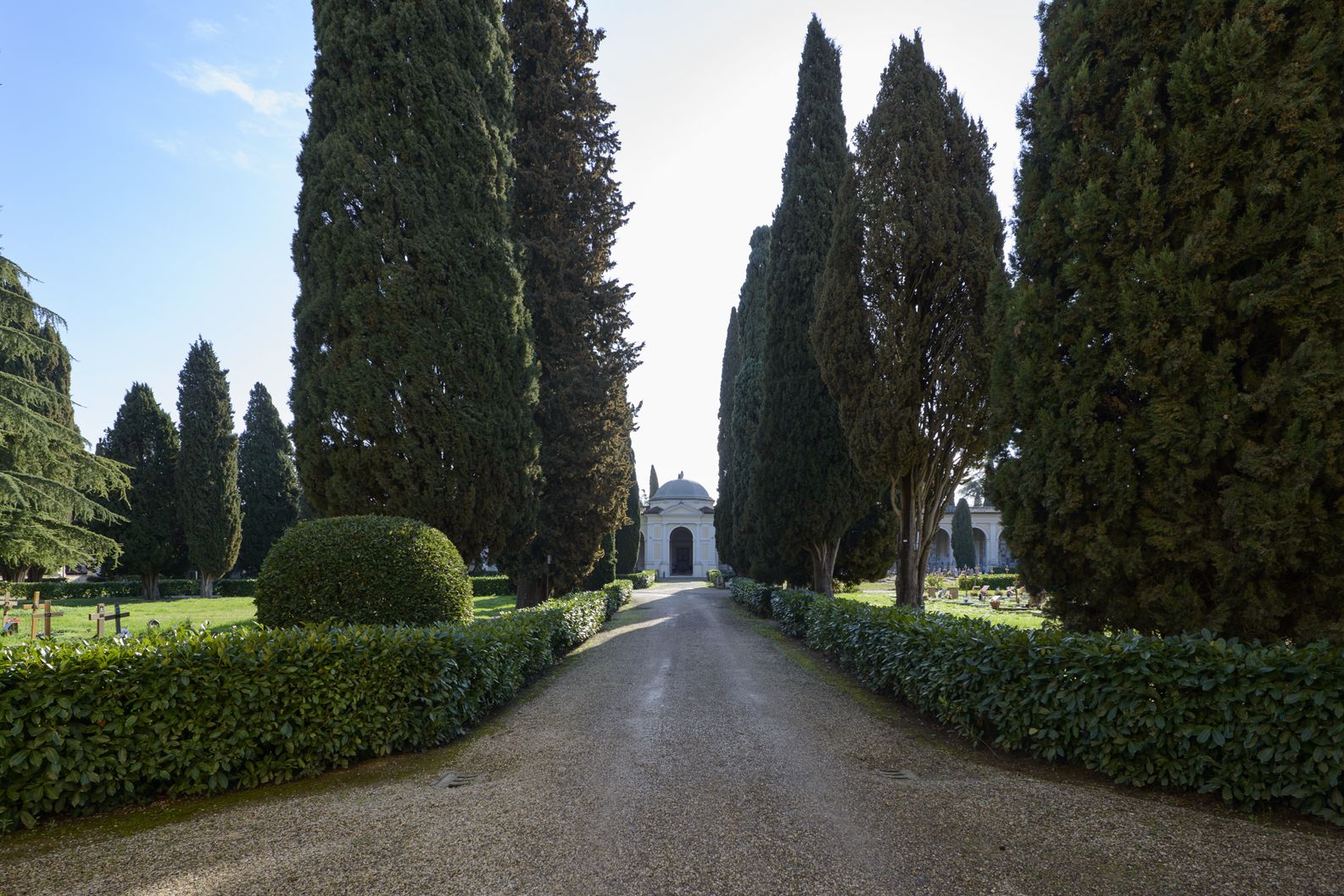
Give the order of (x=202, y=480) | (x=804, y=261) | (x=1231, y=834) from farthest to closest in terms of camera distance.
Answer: (x=202, y=480)
(x=804, y=261)
(x=1231, y=834)

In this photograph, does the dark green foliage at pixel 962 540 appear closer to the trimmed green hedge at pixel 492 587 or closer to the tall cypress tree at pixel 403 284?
the trimmed green hedge at pixel 492 587

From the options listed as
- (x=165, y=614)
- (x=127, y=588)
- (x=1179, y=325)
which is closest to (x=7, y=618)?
(x=165, y=614)

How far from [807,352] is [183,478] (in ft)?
88.3

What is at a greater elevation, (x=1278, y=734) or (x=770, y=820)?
(x=1278, y=734)

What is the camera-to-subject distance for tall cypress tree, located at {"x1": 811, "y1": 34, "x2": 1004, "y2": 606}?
10242 millimetres

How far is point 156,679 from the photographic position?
431 centimetres

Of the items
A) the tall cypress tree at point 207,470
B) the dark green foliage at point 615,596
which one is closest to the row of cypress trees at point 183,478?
the tall cypress tree at point 207,470

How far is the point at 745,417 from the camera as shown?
73.3ft

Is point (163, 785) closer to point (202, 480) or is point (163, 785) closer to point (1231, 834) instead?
point (1231, 834)

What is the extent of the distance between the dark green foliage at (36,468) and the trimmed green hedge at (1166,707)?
1180cm

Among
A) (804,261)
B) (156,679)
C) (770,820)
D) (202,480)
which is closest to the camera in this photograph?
(770,820)

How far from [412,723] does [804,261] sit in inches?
522

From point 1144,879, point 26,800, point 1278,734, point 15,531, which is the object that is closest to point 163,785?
point 26,800

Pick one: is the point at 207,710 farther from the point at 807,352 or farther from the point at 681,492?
the point at 681,492
